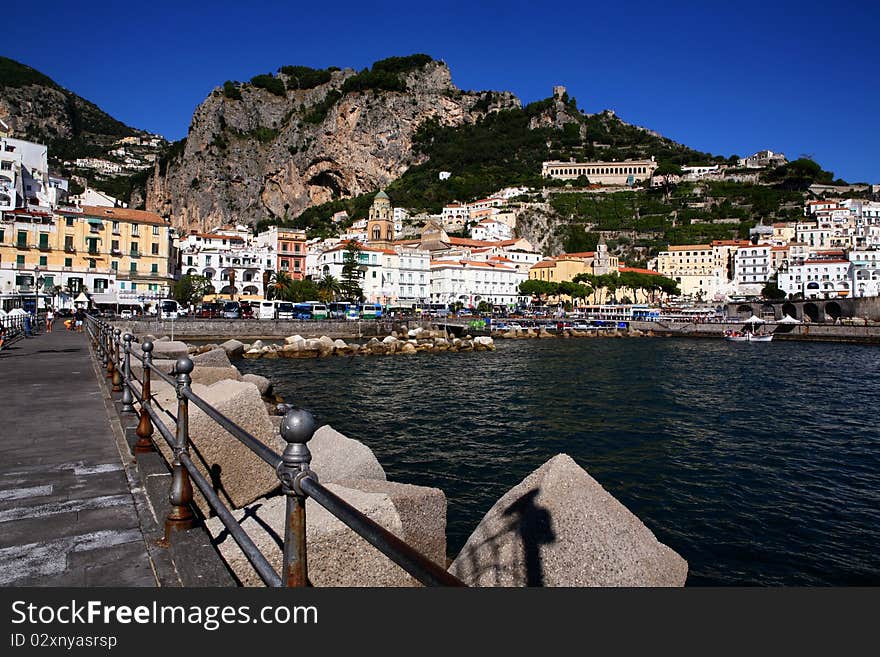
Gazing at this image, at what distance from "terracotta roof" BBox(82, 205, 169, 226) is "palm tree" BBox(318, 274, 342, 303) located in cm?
1910

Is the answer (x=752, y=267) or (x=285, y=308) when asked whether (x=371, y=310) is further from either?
(x=752, y=267)

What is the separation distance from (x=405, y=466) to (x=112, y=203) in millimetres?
75564

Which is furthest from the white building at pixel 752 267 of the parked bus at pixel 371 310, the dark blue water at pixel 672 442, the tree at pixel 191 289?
the tree at pixel 191 289

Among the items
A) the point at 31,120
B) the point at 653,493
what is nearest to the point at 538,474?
the point at 653,493

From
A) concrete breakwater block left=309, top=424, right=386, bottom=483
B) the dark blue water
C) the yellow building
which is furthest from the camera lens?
the yellow building

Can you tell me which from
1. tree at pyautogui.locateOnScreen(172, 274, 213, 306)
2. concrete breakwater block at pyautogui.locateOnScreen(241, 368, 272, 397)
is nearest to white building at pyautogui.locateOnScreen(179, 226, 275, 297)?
tree at pyautogui.locateOnScreen(172, 274, 213, 306)

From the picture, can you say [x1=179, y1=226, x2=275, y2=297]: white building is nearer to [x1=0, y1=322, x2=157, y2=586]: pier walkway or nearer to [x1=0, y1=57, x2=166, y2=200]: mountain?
[x1=0, y1=322, x2=157, y2=586]: pier walkway

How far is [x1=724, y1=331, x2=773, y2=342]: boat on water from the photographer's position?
6275 centimetres

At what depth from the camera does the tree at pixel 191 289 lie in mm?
58344

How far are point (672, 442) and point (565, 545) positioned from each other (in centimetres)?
1190

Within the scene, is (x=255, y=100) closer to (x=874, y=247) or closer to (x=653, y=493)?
(x=874, y=247)

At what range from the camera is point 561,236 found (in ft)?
399

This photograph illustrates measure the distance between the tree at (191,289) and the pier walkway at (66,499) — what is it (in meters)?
54.0

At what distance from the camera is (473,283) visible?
88.1m
